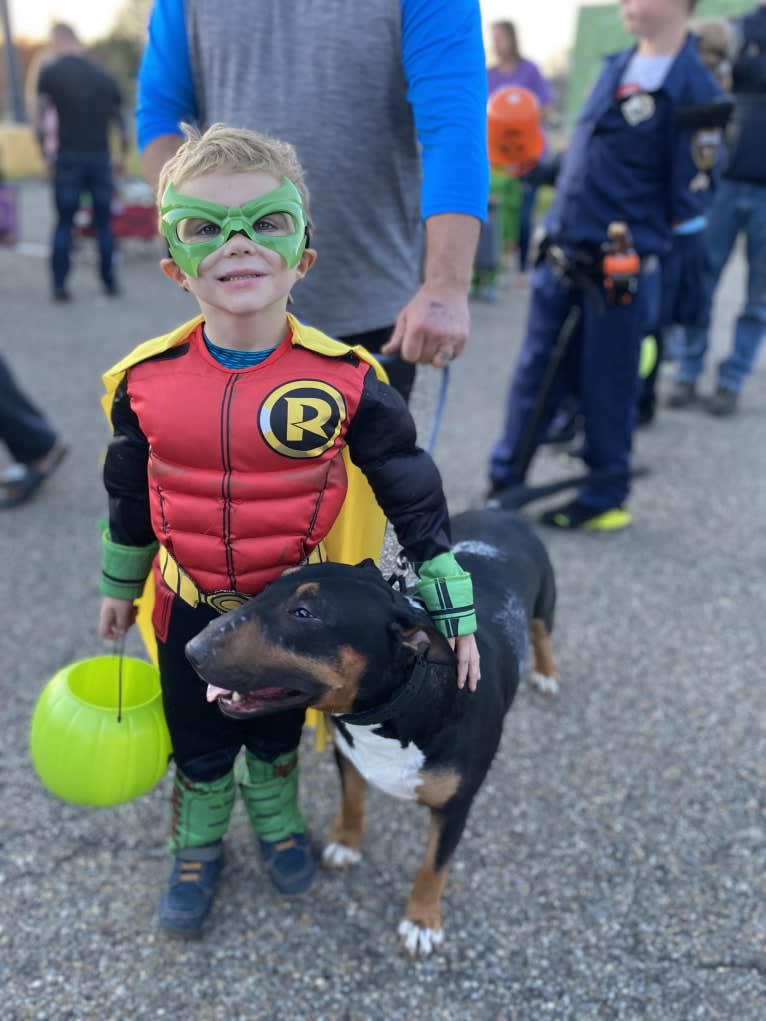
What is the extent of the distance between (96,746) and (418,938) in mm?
901

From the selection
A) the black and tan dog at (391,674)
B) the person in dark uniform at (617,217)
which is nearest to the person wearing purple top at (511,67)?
the person in dark uniform at (617,217)

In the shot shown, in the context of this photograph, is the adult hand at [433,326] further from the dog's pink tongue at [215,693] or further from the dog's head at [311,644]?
the dog's pink tongue at [215,693]

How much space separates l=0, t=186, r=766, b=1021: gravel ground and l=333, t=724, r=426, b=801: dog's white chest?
0.47 metres

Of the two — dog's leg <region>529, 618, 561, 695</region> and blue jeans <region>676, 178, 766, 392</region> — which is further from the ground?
blue jeans <region>676, 178, 766, 392</region>

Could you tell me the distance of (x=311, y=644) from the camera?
1.44 metres

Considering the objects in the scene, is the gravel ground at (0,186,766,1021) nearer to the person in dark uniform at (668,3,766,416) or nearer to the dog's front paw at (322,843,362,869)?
the dog's front paw at (322,843,362,869)

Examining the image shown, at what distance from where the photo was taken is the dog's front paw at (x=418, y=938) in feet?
6.43

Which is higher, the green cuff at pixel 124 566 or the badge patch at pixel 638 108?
the badge patch at pixel 638 108

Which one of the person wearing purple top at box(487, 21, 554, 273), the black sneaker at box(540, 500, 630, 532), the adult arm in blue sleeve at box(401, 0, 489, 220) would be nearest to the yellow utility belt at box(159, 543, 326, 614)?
the adult arm in blue sleeve at box(401, 0, 489, 220)

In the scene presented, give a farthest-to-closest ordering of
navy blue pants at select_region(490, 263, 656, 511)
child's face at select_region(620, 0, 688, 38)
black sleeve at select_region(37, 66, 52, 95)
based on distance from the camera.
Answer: black sleeve at select_region(37, 66, 52, 95), navy blue pants at select_region(490, 263, 656, 511), child's face at select_region(620, 0, 688, 38)

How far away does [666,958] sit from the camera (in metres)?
1.96

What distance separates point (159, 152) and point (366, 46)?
62 cm

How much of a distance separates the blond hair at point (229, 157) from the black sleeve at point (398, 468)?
41cm

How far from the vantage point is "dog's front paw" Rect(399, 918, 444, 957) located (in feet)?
6.43
